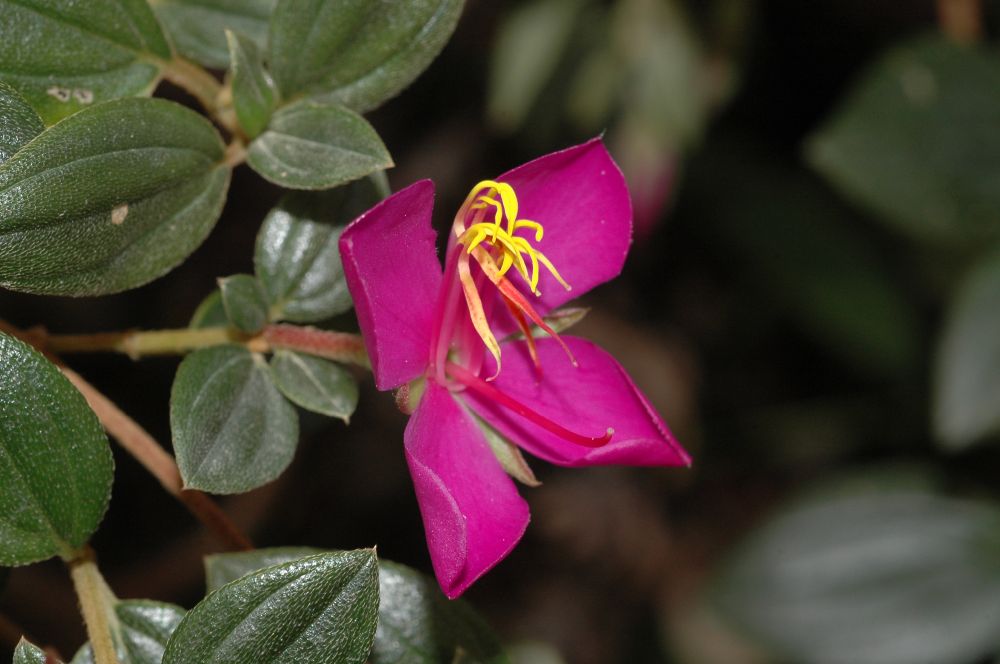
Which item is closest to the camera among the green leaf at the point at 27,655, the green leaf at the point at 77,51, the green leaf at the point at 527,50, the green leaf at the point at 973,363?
the green leaf at the point at 27,655

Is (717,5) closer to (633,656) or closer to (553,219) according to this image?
(553,219)

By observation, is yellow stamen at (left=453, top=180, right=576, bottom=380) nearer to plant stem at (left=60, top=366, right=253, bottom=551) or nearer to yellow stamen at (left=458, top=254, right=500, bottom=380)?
yellow stamen at (left=458, top=254, right=500, bottom=380)

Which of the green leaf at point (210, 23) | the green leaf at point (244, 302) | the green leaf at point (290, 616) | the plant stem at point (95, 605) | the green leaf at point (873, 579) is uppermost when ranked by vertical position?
the green leaf at point (210, 23)

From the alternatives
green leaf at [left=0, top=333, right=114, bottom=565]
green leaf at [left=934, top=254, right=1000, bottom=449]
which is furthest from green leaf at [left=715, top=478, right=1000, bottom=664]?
green leaf at [left=0, top=333, right=114, bottom=565]

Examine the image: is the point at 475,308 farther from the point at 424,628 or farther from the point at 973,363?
the point at 973,363

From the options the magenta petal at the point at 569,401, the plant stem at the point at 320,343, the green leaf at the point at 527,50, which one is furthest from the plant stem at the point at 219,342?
the green leaf at the point at 527,50

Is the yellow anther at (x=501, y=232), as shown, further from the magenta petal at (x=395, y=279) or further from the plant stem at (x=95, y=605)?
the plant stem at (x=95, y=605)

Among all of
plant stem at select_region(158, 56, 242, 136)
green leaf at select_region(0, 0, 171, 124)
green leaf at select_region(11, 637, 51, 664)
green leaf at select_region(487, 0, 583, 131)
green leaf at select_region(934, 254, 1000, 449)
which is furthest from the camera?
green leaf at select_region(487, 0, 583, 131)
